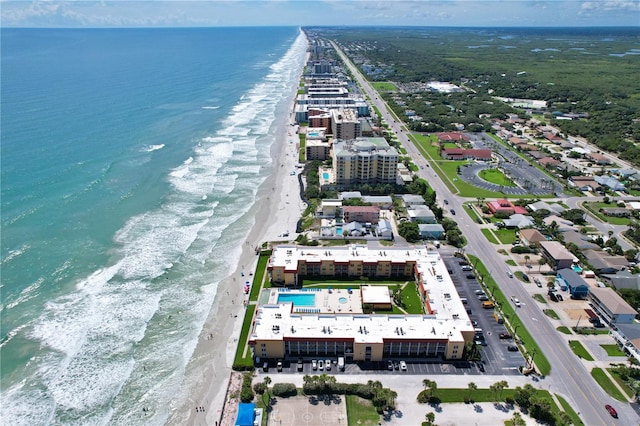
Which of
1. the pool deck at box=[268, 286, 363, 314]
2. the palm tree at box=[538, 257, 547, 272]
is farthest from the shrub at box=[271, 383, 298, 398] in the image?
the palm tree at box=[538, 257, 547, 272]

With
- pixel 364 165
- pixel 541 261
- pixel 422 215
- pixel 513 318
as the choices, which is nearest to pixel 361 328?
pixel 513 318

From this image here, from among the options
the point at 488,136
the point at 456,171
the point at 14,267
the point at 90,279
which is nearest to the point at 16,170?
the point at 14,267

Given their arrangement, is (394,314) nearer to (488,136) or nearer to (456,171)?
(456,171)

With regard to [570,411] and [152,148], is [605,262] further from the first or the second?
[152,148]

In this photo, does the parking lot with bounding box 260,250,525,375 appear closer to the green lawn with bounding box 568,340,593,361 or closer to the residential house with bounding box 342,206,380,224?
the green lawn with bounding box 568,340,593,361

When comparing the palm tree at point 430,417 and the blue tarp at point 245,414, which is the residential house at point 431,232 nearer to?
the palm tree at point 430,417

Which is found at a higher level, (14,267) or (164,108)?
(164,108)
